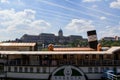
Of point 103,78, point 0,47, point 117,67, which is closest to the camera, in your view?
point 103,78

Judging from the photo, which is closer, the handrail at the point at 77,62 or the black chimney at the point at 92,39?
the handrail at the point at 77,62

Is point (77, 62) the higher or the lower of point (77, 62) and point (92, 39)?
the lower

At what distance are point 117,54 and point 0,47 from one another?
20093 mm

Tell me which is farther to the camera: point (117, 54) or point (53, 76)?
point (117, 54)

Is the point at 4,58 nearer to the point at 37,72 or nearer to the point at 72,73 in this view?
the point at 37,72

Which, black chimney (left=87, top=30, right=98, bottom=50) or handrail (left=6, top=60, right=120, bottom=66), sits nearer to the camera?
handrail (left=6, top=60, right=120, bottom=66)

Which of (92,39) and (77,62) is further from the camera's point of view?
(92,39)

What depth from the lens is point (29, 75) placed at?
3647 cm

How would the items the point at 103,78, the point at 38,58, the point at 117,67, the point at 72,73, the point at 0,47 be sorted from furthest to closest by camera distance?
the point at 0,47 < the point at 38,58 < the point at 117,67 < the point at 103,78 < the point at 72,73

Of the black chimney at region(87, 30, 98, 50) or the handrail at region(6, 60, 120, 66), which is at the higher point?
the black chimney at region(87, 30, 98, 50)

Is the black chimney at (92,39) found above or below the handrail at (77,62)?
above

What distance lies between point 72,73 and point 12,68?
2593cm

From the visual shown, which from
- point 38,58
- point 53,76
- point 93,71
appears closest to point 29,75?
point 38,58

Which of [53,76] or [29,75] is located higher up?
[53,76]
